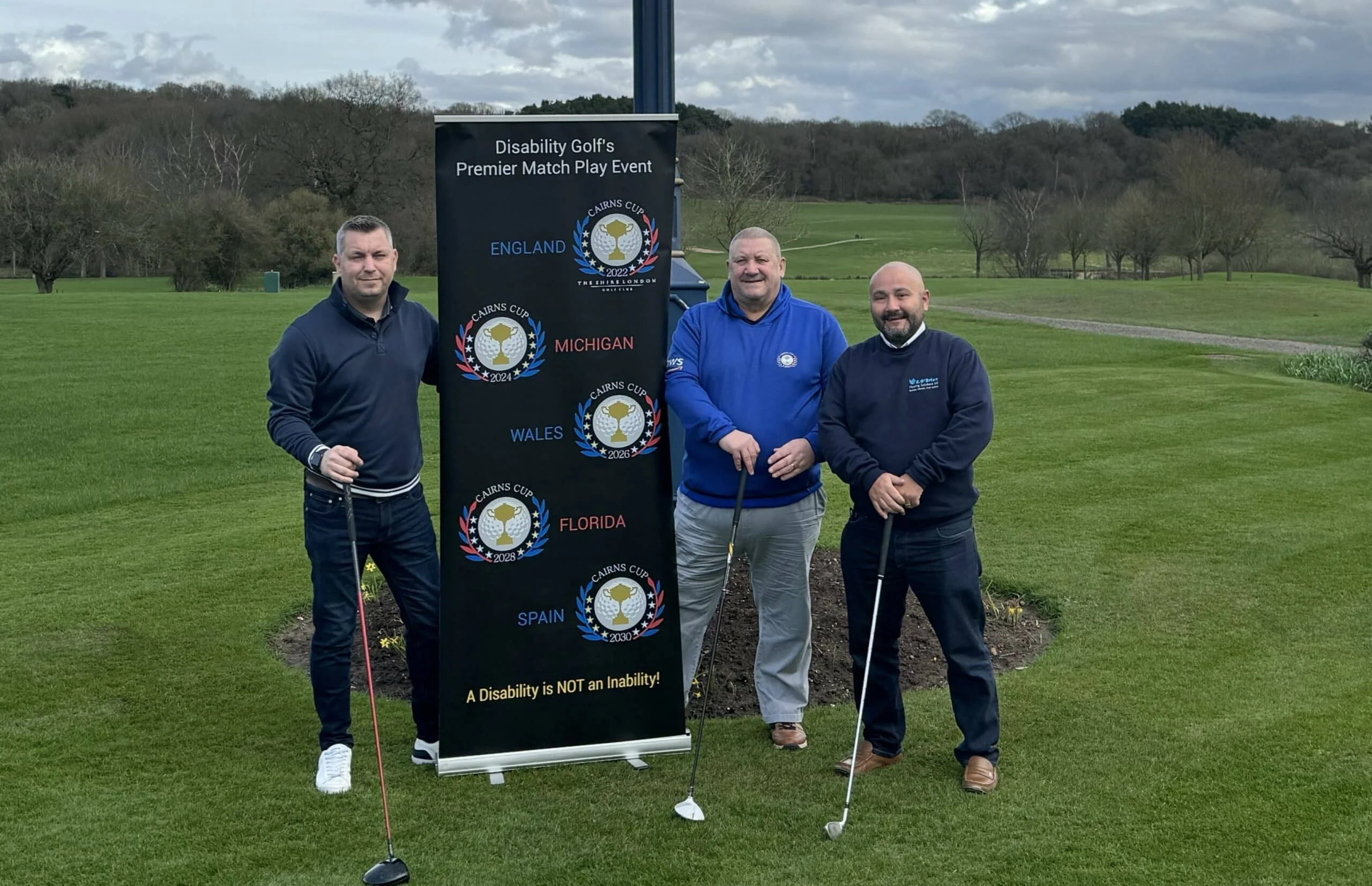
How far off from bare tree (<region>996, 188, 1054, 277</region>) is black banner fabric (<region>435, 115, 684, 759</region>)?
71.7m

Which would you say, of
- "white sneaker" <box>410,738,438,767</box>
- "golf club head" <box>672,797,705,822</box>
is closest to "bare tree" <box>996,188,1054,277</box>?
"white sneaker" <box>410,738,438,767</box>

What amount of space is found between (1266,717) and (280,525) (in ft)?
23.9

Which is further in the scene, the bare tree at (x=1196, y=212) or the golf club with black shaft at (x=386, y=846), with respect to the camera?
the bare tree at (x=1196, y=212)

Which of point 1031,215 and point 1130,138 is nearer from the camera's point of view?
point 1031,215

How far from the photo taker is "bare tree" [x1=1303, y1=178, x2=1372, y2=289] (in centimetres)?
5791

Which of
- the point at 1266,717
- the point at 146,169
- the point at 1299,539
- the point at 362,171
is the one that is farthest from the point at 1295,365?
the point at 146,169

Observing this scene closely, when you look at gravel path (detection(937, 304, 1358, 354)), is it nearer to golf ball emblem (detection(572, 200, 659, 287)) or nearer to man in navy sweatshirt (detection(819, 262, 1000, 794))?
man in navy sweatshirt (detection(819, 262, 1000, 794))

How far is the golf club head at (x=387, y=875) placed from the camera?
407 cm

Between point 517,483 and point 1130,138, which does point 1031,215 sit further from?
point 517,483

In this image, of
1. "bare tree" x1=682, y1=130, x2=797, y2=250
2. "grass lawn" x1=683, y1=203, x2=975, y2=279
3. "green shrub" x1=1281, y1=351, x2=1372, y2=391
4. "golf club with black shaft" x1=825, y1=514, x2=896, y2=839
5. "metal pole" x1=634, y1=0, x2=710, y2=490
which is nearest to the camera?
"golf club with black shaft" x1=825, y1=514, x2=896, y2=839

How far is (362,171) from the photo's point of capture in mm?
64625

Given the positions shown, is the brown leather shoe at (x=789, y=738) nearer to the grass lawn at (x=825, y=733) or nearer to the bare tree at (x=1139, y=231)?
the grass lawn at (x=825, y=733)

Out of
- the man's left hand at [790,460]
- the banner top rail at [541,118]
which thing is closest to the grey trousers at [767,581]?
the man's left hand at [790,460]

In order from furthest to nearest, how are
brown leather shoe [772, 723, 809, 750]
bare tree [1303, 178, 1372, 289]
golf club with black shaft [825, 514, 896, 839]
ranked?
bare tree [1303, 178, 1372, 289] → brown leather shoe [772, 723, 809, 750] → golf club with black shaft [825, 514, 896, 839]
